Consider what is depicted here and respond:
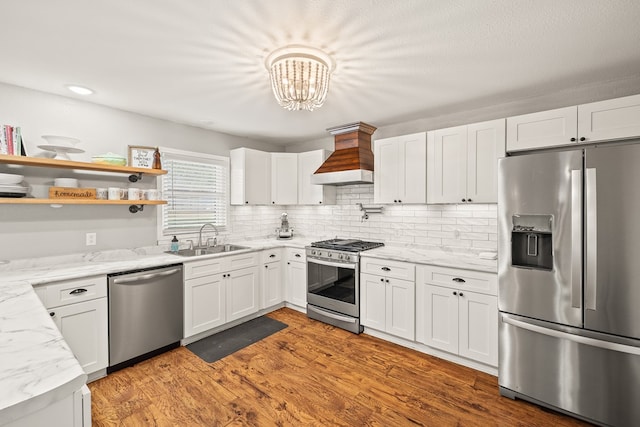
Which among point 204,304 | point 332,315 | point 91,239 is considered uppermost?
point 91,239

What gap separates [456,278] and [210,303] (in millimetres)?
2564

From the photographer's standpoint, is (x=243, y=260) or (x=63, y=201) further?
(x=243, y=260)

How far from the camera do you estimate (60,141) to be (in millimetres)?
2605

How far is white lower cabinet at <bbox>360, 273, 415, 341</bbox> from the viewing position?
3.04 m

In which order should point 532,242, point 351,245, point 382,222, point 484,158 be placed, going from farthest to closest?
point 382,222 < point 351,245 < point 484,158 < point 532,242

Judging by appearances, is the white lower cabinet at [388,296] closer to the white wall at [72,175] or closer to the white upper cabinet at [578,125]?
the white upper cabinet at [578,125]

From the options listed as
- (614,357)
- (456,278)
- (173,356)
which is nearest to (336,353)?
(456,278)

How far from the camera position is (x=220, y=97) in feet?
9.46

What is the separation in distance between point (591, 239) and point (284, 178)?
354 cm

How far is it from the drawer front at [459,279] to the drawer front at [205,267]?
2.15 m

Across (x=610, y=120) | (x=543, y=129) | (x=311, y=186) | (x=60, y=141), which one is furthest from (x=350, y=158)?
(x=60, y=141)

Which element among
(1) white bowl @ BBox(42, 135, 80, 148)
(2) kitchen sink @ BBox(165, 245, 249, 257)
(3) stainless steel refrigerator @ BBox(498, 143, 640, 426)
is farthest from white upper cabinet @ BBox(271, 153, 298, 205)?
(3) stainless steel refrigerator @ BBox(498, 143, 640, 426)

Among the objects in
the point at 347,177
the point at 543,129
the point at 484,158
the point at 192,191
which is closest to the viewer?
the point at 543,129

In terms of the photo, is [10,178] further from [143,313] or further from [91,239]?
[143,313]
